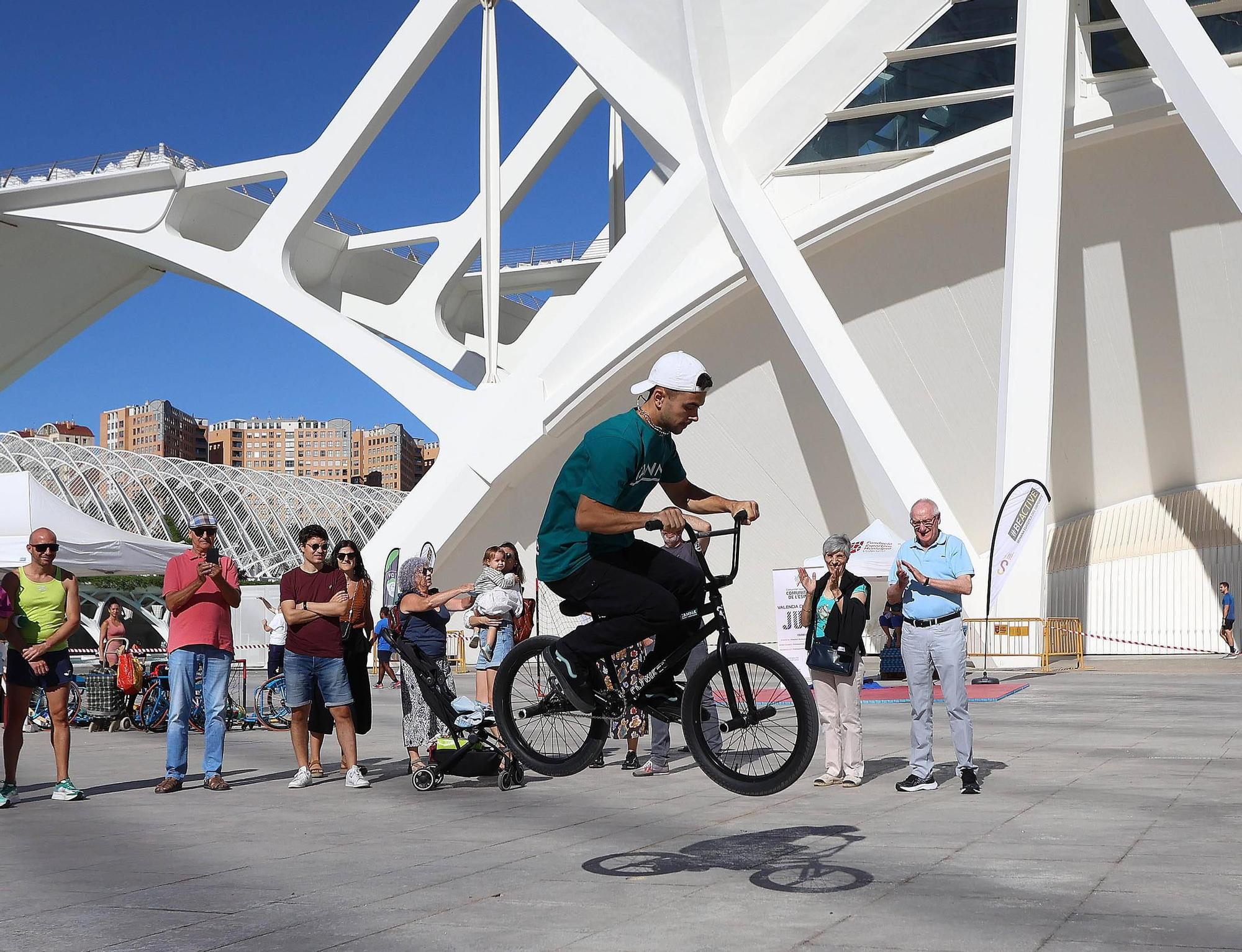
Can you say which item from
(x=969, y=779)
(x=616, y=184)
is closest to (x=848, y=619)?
(x=969, y=779)

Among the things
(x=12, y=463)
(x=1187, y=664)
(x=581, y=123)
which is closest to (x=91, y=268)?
(x=12, y=463)

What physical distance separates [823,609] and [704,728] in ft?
15.3

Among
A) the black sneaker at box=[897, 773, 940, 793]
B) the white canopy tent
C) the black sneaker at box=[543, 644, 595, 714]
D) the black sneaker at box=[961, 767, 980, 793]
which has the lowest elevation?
the black sneaker at box=[897, 773, 940, 793]

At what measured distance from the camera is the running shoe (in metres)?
9.74

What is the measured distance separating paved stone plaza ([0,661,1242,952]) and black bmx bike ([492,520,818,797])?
0.57 metres

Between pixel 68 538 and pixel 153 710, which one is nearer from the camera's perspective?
pixel 153 710

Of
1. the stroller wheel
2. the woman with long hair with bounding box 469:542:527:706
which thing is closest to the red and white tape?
the woman with long hair with bounding box 469:542:527:706

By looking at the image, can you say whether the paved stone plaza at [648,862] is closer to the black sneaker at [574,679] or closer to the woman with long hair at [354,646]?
the woman with long hair at [354,646]

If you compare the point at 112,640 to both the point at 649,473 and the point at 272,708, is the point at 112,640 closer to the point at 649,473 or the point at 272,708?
the point at 272,708

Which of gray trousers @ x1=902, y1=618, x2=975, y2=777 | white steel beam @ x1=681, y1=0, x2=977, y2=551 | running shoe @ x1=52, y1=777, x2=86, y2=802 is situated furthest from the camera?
white steel beam @ x1=681, y1=0, x2=977, y2=551

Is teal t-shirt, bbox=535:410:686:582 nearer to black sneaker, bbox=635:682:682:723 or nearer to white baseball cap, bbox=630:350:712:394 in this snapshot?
white baseball cap, bbox=630:350:712:394

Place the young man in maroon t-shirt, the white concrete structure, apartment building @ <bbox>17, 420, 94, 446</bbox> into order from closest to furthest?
1. the young man in maroon t-shirt
2. the white concrete structure
3. apartment building @ <bbox>17, 420, 94, 446</bbox>

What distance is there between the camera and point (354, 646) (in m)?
10.9

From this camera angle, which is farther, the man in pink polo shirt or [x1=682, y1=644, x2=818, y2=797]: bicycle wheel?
the man in pink polo shirt
